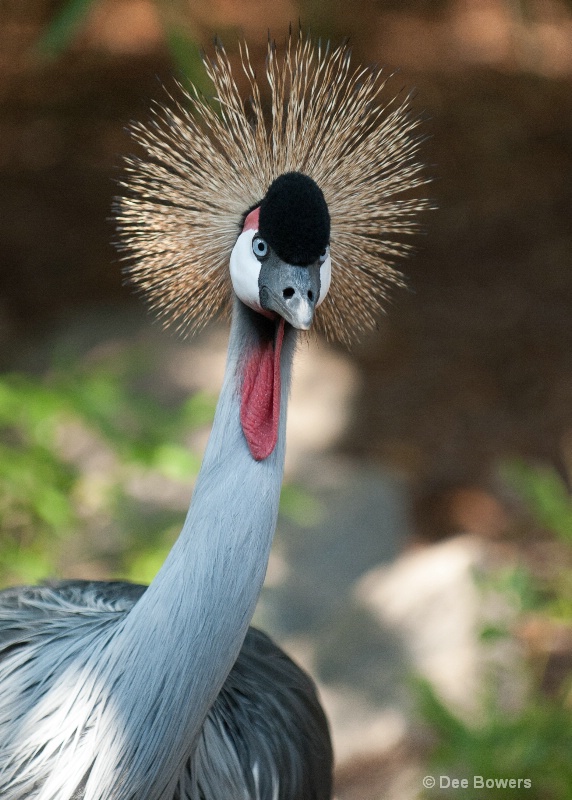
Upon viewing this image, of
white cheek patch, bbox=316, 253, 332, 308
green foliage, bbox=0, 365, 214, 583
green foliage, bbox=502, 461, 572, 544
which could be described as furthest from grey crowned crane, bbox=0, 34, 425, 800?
green foliage, bbox=502, 461, 572, 544

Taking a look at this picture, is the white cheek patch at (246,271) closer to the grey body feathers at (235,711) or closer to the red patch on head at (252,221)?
the red patch on head at (252,221)

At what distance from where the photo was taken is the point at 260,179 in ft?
4.61

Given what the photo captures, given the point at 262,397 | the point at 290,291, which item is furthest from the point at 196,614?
the point at 290,291

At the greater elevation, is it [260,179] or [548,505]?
[260,179]

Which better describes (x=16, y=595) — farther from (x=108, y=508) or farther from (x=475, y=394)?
(x=475, y=394)

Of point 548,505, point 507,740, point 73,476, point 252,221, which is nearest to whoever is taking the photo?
point 252,221

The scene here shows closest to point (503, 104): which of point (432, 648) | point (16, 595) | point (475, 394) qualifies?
point (475, 394)

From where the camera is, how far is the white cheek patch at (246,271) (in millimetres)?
1237

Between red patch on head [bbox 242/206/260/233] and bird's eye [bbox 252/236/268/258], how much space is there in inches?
1.0

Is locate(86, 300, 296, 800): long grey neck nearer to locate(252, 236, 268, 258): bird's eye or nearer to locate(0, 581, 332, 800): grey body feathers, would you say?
locate(0, 581, 332, 800): grey body feathers

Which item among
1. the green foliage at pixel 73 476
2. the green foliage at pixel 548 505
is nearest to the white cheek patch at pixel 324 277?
the green foliage at pixel 73 476

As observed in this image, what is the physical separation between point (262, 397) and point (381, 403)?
271 cm

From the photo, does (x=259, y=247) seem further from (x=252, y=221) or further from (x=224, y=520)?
(x=224, y=520)

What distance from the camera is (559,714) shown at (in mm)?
2045
